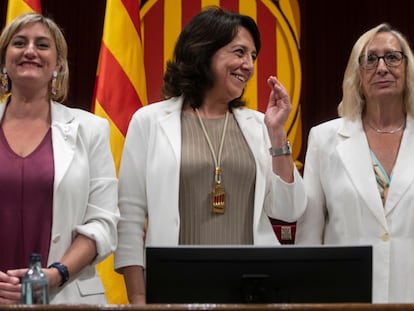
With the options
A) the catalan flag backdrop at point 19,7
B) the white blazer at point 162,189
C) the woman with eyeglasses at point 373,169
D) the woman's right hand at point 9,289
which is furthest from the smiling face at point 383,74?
the catalan flag backdrop at point 19,7

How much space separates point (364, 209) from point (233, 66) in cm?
67

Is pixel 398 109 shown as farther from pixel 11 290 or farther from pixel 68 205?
pixel 11 290

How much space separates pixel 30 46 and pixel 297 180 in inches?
38.9

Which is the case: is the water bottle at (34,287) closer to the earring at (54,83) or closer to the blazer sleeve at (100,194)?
the blazer sleeve at (100,194)

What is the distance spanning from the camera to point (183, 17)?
4.32 metres

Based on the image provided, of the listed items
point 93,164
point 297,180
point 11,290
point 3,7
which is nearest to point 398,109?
point 297,180

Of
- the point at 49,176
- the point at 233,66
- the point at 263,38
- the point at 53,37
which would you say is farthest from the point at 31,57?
the point at 263,38

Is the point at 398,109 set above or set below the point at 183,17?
below

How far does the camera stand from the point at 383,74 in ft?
9.43

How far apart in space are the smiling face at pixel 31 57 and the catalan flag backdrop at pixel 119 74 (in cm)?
88

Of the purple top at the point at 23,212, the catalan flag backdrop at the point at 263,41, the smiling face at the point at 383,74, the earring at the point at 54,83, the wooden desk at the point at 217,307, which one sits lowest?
the wooden desk at the point at 217,307

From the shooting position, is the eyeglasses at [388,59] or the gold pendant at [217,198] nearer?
the gold pendant at [217,198]

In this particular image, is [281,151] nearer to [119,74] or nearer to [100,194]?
[100,194]

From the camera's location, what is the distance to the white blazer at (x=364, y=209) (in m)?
2.77
